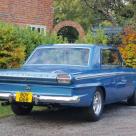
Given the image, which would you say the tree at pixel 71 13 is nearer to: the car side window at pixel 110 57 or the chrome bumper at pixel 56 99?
the car side window at pixel 110 57

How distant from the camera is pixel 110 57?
1234cm

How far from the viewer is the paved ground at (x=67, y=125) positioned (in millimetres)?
9521

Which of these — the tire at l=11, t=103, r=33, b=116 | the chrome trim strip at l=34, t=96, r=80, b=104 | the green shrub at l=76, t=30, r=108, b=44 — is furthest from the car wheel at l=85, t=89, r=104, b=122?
the green shrub at l=76, t=30, r=108, b=44

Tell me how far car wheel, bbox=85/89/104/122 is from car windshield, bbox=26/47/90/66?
0.74 meters

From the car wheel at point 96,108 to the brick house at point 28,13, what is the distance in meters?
8.86

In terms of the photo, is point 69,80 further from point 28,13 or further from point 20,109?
point 28,13

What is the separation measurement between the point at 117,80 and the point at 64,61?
4.52ft

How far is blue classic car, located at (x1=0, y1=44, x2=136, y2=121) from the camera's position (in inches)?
397

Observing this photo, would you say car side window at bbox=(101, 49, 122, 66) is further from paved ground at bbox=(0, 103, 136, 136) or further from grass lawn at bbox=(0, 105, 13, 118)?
grass lawn at bbox=(0, 105, 13, 118)

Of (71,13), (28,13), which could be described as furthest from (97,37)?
(71,13)

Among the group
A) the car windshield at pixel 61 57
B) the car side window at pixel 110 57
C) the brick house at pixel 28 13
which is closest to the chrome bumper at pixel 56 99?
the car windshield at pixel 61 57

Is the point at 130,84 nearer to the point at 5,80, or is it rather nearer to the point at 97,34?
the point at 5,80


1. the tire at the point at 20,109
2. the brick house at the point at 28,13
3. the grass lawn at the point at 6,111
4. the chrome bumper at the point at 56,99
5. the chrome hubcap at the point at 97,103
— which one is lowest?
the grass lawn at the point at 6,111

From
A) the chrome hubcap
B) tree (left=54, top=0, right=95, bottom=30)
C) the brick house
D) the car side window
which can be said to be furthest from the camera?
tree (left=54, top=0, right=95, bottom=30)
